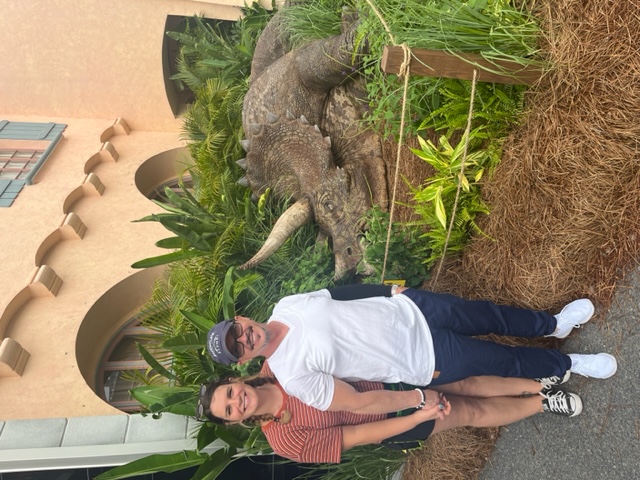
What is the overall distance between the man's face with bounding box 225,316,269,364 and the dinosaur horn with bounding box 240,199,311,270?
1.66m

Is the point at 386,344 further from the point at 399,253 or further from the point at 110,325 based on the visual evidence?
the point at 110,325

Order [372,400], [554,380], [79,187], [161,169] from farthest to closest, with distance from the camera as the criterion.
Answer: [161,169] → [79,187] → [554,380] → [372,400]

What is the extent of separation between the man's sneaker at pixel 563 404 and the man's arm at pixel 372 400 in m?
0.65

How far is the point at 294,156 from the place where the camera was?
4039 millimetres

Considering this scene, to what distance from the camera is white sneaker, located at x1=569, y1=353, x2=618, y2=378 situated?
1.96 meters

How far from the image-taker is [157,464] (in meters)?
2.95

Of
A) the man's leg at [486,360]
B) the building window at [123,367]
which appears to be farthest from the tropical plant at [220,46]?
the man's leg at [486,360]

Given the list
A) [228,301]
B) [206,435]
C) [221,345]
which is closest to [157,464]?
[206,435]

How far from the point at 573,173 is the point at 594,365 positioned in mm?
876

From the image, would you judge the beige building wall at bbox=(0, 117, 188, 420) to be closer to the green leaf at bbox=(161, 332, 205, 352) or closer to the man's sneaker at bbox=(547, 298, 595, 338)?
the green leaf at bbox=(161, 332, 205, 352)

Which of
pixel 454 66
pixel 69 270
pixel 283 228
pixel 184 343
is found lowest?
pixel 69 270

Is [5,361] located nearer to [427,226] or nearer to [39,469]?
[39,469]

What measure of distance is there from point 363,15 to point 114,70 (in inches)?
224

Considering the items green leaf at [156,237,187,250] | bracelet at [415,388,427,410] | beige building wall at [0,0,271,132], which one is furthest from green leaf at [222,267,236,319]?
beige building wall at [0,0,271,132]
